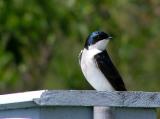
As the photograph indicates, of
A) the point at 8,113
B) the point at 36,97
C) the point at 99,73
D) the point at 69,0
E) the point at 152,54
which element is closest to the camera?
the point at 36,97

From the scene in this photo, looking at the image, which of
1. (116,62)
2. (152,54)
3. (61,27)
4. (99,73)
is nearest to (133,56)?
(152,54)

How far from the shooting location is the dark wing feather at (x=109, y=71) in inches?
145

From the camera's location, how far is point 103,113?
10.2 ft

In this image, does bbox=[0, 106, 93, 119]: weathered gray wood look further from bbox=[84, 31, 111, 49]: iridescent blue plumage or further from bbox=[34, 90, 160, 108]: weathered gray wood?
bbox=[84, 31, 111, 49]: iridescent blue plumage

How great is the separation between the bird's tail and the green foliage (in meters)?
3.99

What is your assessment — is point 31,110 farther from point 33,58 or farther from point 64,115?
point 33,58

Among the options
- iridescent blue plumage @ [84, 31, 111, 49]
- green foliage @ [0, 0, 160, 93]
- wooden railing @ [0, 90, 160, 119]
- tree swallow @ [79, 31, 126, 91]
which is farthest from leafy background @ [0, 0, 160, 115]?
wooden railing @ [0, 90, 160, 119]

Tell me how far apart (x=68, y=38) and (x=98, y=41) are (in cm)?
507

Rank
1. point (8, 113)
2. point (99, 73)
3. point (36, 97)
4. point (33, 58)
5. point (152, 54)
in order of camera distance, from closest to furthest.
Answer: point (36, 97) < point (8, 113) < point (99, 73) < point (33, 58) < point (152, 54)

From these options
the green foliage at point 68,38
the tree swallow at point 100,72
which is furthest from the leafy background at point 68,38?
the tree swallow at point 100,72

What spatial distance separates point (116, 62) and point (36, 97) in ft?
19.1

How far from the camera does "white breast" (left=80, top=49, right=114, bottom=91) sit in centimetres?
367

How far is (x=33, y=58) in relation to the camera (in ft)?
28.8

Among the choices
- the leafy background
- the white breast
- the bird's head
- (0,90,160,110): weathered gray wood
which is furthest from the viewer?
the leafy background
